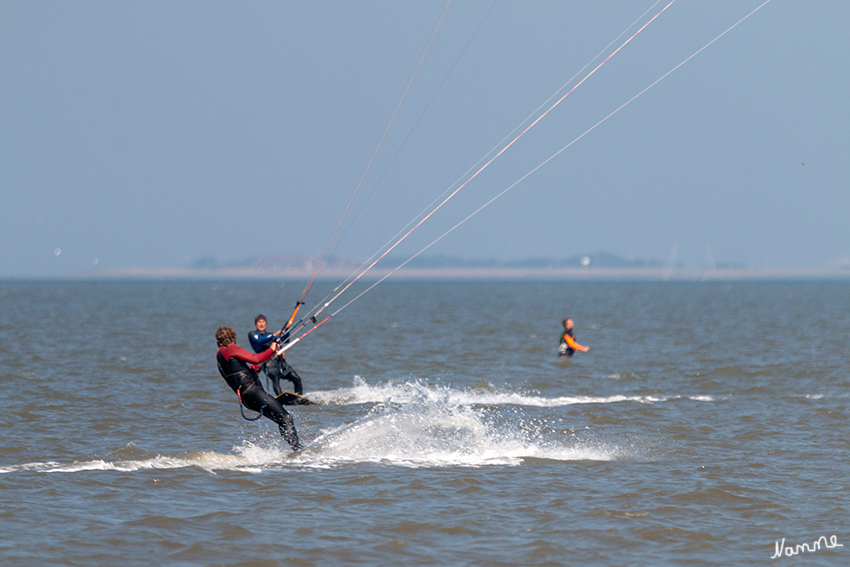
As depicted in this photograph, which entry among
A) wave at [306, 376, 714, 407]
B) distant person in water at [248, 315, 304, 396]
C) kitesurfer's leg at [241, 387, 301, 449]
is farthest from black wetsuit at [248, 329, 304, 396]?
wave at [306, 376, 714, 407]

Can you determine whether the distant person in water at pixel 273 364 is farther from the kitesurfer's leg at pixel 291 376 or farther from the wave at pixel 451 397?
the wave at pixel 451 397

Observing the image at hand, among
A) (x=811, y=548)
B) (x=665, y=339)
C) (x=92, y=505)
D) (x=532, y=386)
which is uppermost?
(x=665, y=339)

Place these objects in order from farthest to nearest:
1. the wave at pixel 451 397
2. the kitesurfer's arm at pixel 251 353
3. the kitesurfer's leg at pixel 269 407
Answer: the wave at pixel 451 397 → the kitesurfer's leg at pixel 269 407 → the kitesurfer's arm at pixel 251 353

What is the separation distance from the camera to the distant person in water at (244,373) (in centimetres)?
1115

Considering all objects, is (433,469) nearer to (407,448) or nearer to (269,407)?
(407,448)

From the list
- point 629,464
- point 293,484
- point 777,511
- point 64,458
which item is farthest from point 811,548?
point 64,458

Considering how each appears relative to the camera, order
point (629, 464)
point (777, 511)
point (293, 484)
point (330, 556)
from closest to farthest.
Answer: point (330, 556) < point (777, 511) < point (293, 484) < point (629, 464)

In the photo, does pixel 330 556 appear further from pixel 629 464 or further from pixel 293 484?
pixel 629 464

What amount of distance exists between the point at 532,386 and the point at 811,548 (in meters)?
12.2

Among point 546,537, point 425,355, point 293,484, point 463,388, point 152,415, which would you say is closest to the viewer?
point 546,537

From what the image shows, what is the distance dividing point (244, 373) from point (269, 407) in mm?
576

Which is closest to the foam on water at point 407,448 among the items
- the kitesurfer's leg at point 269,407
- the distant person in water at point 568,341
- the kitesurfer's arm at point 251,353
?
the kitesurfer's leg at point 269,407

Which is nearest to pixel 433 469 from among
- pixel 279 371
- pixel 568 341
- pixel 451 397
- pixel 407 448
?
pixel 407 448

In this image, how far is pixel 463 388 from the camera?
65.9 ft
